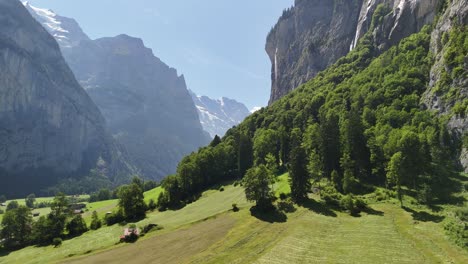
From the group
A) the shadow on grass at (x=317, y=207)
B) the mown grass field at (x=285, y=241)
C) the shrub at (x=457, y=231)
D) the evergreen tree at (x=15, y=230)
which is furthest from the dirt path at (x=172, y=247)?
the evergreen tree at (x=15, y=230)

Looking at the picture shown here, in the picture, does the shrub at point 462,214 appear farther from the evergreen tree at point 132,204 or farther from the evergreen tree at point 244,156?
the evergreen tree at point 132,204

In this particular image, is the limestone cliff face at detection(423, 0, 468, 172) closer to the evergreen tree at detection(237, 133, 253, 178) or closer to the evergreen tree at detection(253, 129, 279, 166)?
the evergreen tree at detection(253, 129, 279, 166)

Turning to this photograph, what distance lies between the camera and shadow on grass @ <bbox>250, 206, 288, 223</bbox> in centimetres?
7881

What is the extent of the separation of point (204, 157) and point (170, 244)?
69260 mm

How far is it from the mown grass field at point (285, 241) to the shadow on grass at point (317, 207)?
0.69ft

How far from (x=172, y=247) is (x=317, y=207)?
33148 millimetres

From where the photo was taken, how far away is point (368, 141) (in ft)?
333

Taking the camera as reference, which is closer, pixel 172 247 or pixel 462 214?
pixel 462 214

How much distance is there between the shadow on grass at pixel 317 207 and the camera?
259 ft

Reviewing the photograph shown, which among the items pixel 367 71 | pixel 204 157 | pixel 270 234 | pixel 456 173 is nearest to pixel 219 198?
pixel 204 157

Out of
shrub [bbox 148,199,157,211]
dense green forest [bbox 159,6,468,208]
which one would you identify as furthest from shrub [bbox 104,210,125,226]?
dense green forest [bbox 159,6,468,208]

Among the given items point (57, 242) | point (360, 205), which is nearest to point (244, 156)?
point (360, 205)

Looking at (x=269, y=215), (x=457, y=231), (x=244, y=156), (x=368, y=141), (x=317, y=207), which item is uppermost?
(x=368, y=141)

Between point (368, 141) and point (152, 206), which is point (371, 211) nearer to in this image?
point (368, 141)
